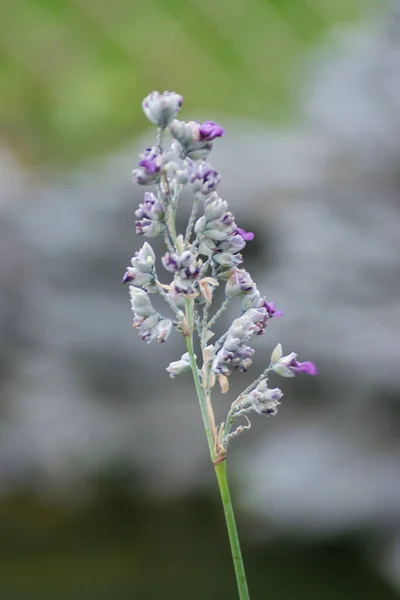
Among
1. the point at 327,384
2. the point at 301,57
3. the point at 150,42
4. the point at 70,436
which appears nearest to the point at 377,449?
the point at 327,384

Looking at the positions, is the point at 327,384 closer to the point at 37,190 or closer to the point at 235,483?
the point at 235,483

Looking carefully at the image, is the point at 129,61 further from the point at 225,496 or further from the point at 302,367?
the point at 225,496

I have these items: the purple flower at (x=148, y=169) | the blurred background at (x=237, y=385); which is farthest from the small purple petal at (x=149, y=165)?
the blurred background at (x=237, y=385)

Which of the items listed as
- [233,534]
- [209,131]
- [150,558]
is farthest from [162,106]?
[150,558]

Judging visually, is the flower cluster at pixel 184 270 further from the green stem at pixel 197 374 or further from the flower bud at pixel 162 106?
the flower bud at pixel 162 106

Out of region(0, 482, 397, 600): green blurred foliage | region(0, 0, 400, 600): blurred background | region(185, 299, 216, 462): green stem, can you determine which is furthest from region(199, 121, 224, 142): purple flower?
region(0, 482, 397, 600): green blurred foliage
